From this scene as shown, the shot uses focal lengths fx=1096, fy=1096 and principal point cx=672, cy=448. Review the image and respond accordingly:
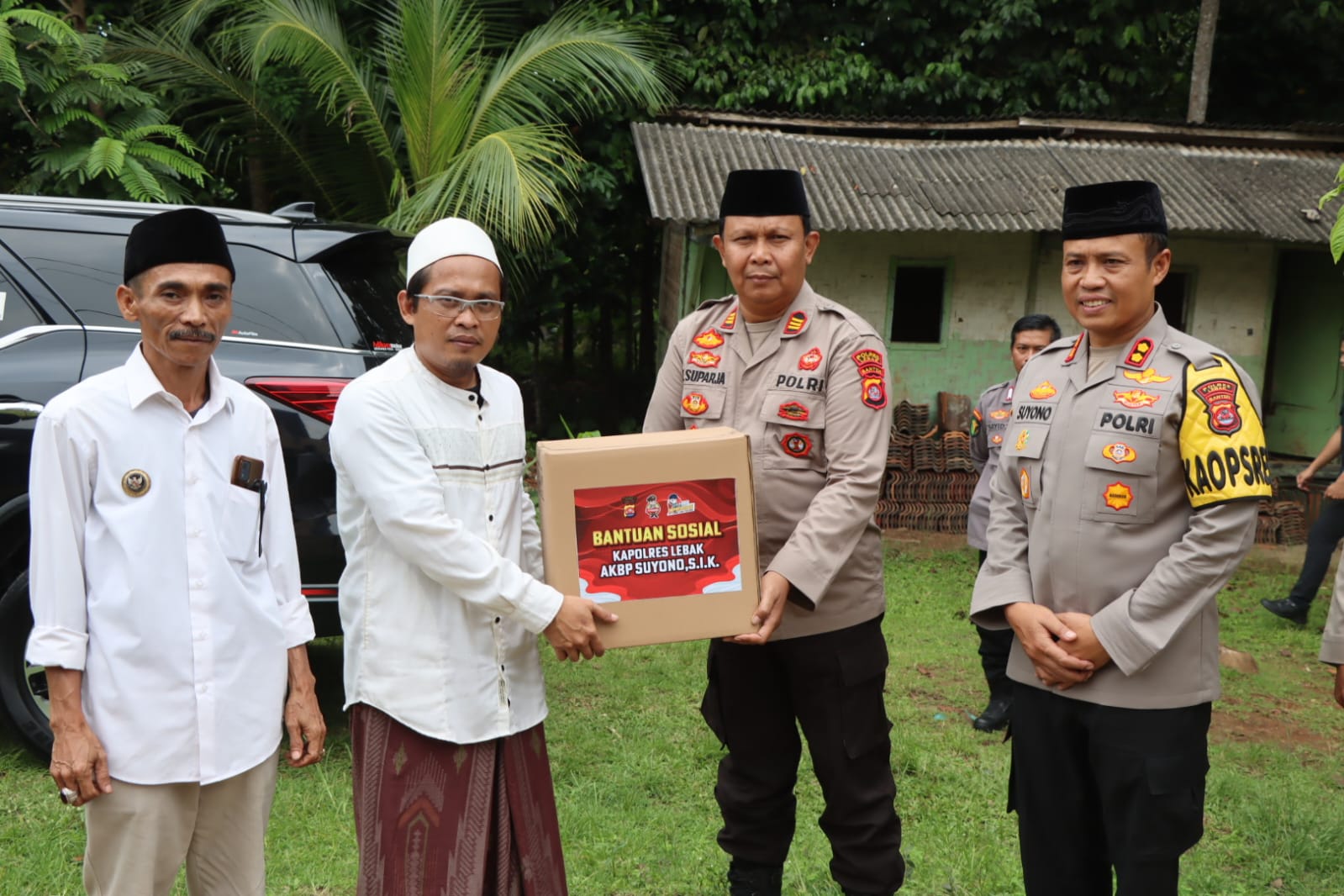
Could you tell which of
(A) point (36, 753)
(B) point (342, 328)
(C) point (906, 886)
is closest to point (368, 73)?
(B) point (342, 328)

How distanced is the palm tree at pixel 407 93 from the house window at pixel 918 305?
284 centimetres

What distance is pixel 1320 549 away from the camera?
6.57m

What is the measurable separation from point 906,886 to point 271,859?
1.89m

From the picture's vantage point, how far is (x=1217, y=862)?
352 cm

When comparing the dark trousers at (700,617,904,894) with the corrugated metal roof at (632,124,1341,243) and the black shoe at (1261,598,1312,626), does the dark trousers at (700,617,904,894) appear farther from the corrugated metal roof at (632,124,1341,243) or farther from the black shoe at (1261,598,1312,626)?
the corrugated metal roof at (632,124,1341,243)

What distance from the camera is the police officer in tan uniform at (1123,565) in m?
2.29

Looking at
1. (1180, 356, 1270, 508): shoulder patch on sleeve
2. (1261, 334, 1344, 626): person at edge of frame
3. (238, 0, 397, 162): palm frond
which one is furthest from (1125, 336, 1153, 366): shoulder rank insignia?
(238, 0, 397, 162): palm frond

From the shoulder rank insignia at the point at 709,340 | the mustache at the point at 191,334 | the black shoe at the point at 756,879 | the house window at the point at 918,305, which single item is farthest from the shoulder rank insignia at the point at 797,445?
the house window at the point at 918,305

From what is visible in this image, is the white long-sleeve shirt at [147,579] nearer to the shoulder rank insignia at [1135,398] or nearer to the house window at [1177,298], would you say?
the shoulder rank insignia at [1135,398]

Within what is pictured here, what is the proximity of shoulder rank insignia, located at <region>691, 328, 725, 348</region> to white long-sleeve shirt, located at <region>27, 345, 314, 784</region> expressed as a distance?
4.28ft

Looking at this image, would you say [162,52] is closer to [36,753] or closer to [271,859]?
[36,753]

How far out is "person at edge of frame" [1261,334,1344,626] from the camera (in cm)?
645

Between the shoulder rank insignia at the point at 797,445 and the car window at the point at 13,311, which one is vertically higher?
the car window at the point at 13,311

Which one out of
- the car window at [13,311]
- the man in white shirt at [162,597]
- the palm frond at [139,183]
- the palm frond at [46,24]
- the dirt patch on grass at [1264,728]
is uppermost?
the palm frond at [46,24]
